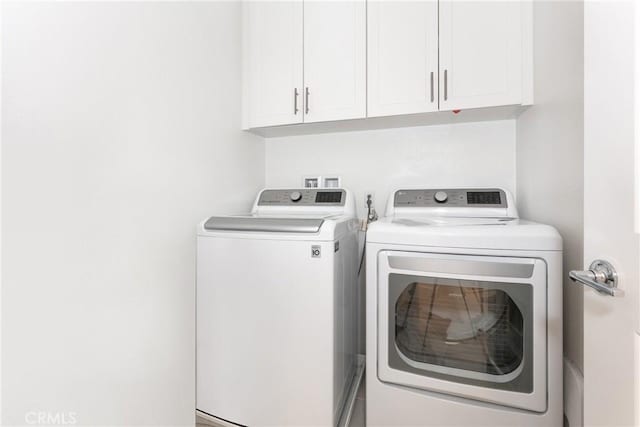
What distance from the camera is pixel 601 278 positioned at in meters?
0.55

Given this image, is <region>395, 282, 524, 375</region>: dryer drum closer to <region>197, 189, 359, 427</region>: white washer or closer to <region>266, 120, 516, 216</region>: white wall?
<region>197, 189, 359, 427</region>: white washer

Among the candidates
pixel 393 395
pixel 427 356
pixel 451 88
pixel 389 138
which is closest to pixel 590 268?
pixel 427 356

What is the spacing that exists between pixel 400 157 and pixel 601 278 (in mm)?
1313

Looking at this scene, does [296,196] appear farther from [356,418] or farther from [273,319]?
[356,418]

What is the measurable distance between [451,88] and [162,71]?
4.29 ft

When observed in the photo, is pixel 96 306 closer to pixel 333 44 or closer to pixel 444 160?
pixel 333 44

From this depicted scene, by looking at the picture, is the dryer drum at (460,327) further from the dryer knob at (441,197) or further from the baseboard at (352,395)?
the dryer knob at (441,197)

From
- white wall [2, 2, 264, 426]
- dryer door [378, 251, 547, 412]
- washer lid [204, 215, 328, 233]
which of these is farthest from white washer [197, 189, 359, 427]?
dryer door [378, 251, 547, 412]

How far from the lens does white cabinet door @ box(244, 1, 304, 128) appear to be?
1.62m

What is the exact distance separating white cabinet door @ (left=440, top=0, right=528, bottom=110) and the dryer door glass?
0.88 m

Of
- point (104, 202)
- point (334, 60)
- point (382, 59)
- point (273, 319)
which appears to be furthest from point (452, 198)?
point (104, 202)

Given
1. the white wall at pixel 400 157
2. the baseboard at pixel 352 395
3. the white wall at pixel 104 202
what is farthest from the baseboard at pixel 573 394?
the white wall at pixel 104 202

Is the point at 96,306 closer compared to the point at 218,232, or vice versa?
the point at 96,306

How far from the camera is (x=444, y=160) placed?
1701 millimetres
